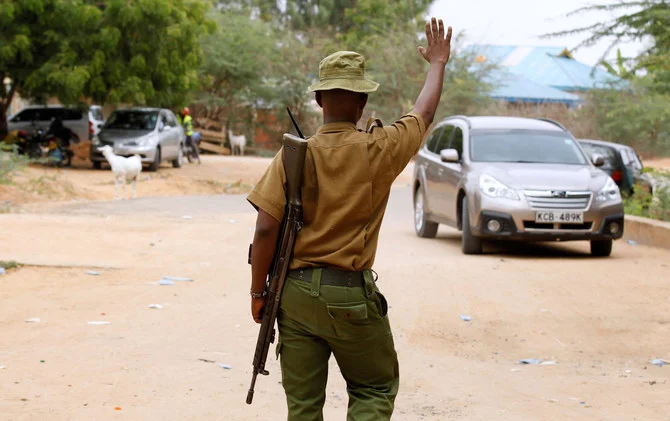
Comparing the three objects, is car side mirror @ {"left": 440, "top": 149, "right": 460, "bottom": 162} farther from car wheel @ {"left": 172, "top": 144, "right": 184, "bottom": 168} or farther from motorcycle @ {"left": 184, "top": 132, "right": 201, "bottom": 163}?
motorcycle @ {"left": 184, "top": 132, "right": 201, "bottom": 163}

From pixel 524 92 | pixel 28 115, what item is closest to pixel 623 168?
pixel 28 115

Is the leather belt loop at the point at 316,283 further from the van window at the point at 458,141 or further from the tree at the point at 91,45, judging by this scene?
the tree at the point at 91,45

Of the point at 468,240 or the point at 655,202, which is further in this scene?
the point at 655,202

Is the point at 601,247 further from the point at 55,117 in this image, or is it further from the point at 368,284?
the point at 55,117

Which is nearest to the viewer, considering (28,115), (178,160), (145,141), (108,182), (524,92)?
(108,182)

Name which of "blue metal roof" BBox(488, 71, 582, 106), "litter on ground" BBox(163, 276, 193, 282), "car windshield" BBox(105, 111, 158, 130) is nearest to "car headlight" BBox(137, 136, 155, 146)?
"car windshield" BBox(105, 111, 158, 130)

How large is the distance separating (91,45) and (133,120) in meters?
2.77

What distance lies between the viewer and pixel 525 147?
14.1 m

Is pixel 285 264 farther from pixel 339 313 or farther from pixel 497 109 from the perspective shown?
pixel 497 109

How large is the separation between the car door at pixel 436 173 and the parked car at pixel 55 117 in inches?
759

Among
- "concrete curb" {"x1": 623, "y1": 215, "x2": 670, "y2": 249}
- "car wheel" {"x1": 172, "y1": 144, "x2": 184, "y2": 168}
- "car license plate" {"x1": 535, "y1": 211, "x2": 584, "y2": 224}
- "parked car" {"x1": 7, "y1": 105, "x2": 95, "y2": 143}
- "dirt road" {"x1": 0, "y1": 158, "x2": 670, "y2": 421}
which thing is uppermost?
"car license plate" {"x1": 535, "y1": 211, "x2": 584, "y2": 224}

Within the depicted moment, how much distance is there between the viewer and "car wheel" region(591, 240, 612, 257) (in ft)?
43.4

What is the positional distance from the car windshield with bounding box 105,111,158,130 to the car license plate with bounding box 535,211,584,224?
1929cm

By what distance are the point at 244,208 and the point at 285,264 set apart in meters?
17.3
